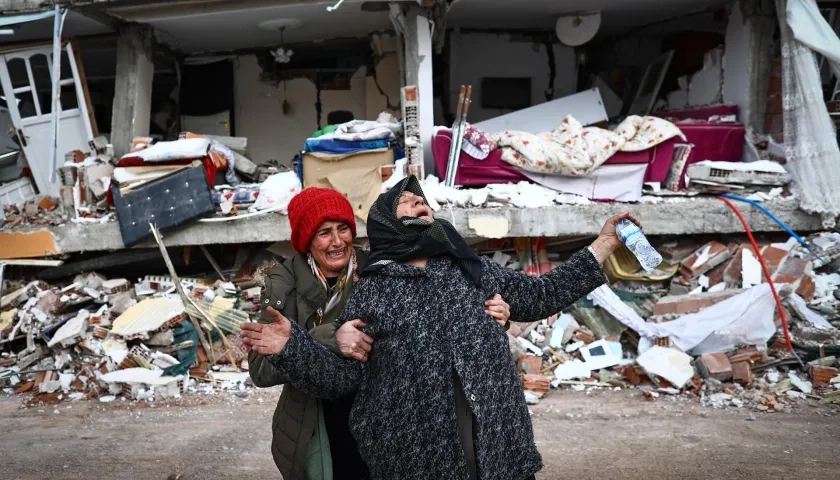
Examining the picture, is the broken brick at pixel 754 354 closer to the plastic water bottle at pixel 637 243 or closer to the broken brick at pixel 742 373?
the broken brick at pixel 742 373

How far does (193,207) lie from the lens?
6785 millimetres

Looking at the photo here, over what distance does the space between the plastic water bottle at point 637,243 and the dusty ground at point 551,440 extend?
2.05 metres

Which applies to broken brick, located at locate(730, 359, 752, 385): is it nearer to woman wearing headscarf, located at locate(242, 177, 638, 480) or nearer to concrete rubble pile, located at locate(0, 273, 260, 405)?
woman wearing headscarf, located at locate(242, 177, 638, 480)

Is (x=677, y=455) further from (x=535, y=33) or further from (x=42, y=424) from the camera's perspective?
(x=535, y=33)

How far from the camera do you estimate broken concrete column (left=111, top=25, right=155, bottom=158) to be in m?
7.99

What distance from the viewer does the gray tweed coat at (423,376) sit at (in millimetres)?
2027

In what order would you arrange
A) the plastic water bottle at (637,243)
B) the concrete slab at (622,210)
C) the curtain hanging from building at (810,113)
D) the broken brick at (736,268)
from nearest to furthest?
1. the plastic water bottle at (637,243)
2. the broken brick at (736,268)
3. the curtain hanging from building at (810,113)
4. the concrete slab at (622,210)

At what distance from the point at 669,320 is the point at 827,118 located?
9.01 ft

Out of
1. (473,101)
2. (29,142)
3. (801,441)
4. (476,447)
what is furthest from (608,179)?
(29,142)

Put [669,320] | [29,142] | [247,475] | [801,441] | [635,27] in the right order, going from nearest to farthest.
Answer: [247,475]
[801,441]
[669,320]
[29,142]
[635,27]

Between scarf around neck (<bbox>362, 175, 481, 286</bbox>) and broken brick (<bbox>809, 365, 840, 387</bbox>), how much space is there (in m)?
4.36

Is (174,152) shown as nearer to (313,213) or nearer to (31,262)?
(31,262)

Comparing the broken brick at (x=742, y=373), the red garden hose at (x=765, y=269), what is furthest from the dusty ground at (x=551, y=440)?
the red garden hose at (x=765, y=269)

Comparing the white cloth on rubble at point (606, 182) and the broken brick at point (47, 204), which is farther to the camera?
the broken brick at point (47, 204)
